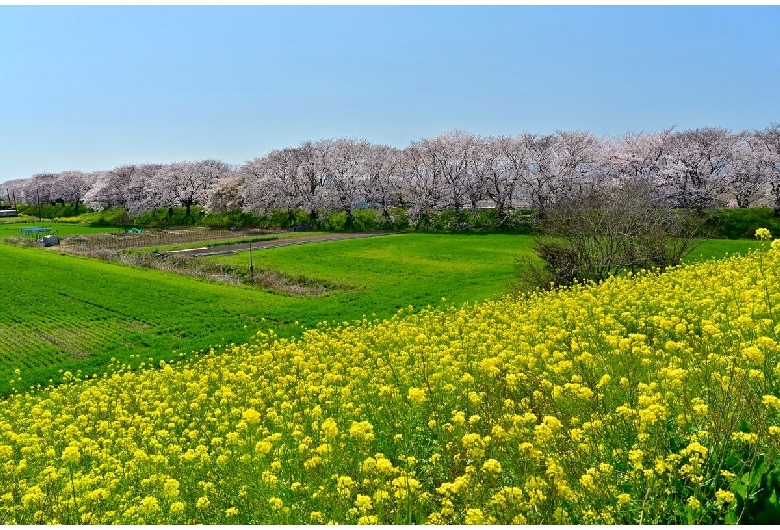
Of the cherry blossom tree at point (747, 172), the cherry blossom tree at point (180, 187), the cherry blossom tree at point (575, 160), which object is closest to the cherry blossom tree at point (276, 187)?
the cherry blossom tree at point (180, 187)

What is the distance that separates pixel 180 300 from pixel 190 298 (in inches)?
22.5

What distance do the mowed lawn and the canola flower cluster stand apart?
8698 millimetres

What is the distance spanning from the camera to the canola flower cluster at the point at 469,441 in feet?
12.4

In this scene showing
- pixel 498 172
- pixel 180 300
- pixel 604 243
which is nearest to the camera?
pixel 604 243

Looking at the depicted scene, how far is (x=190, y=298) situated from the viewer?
101 ft

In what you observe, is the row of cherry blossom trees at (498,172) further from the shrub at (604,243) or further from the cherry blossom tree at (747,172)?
the shrub at (604,243)

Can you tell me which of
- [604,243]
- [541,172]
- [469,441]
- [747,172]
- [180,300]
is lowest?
[180,300]

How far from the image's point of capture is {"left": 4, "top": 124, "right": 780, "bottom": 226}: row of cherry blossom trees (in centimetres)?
5662

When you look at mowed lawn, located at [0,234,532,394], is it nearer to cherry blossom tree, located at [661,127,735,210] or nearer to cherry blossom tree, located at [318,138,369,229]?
cherry blossom tree, located at [661,127,735,210]

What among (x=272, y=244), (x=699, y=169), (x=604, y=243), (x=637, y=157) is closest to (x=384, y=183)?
(x=272, y=244)

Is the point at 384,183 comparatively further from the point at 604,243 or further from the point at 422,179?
the point at 604,243

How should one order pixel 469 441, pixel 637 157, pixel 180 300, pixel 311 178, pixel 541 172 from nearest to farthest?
1. pixel 469 441
2. pixel 180 300
3. pixel 637 157
4. pixel 541 172
5. pixel 311 178

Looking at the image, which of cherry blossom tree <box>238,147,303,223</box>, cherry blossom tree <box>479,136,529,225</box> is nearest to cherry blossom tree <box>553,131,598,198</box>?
cherry blossom tree <box>479,136,529,225</box>

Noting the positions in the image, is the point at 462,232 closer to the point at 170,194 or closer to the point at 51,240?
the point at 51,240
